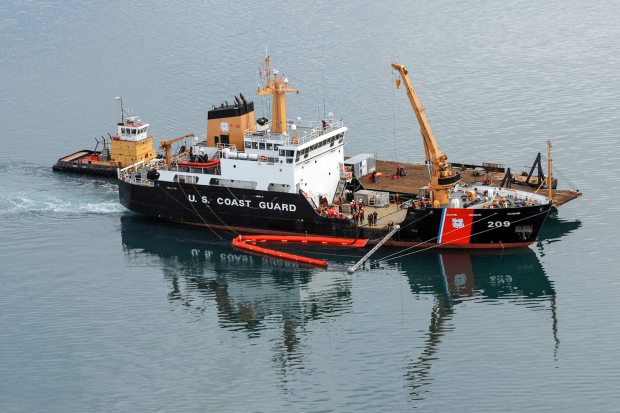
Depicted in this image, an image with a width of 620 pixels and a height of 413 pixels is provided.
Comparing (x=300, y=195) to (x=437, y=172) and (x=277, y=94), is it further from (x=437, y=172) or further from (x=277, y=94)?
(x=437, y=172)

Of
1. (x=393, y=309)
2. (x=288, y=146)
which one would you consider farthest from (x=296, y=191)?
(x=393, y=309)

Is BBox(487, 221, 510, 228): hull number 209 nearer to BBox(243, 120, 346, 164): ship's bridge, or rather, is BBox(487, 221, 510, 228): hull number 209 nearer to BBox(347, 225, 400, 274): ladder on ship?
BBox(347, 225, 400, 274): ladder on ship

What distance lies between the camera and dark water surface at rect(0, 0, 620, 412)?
52906 millimetres

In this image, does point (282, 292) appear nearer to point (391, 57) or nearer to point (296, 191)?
point (296, 191)

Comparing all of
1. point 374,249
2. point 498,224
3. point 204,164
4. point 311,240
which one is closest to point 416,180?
point 498,224

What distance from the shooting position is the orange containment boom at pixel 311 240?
69250 mm

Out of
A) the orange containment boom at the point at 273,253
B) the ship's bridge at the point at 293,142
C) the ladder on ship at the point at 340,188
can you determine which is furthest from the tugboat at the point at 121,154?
the ladder on ship at the point at 340,188

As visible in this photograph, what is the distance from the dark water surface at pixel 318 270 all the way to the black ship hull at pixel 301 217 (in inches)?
47.1

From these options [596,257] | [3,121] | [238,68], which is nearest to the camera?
[596,257]

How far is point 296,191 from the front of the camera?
71125 millimetres

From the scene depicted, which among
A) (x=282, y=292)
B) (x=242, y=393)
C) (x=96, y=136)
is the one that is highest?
(x=96, y=136)

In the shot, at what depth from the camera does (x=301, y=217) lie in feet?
233

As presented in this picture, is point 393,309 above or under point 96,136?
under

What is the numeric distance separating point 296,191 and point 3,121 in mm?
38444
